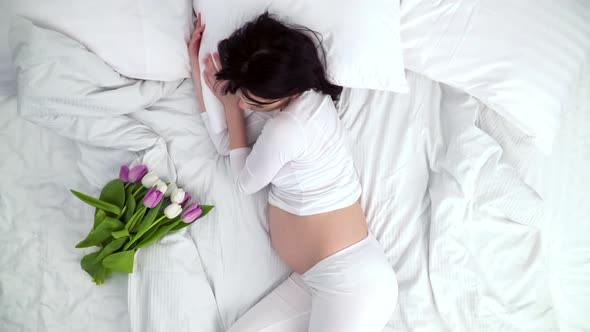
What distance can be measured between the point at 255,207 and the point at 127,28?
610 millimetres

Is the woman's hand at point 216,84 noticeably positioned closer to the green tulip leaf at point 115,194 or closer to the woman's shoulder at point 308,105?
the woman's shoulder at point 308,105

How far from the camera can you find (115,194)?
1.02 metres

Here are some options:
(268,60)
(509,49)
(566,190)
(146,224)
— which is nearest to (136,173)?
(146,224)

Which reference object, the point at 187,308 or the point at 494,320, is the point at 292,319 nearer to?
the point at 187,308

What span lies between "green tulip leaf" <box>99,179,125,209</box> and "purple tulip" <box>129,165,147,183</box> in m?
0.03

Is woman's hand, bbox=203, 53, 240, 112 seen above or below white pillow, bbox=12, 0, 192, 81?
below

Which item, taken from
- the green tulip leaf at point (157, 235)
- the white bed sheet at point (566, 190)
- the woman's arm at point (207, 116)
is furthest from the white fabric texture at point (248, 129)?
the white bed sheet at point (566, 190)

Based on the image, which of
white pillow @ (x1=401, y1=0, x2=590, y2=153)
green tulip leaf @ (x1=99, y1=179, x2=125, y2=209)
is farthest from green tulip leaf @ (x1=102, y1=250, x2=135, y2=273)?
white pillow @ (x1=401, y1=0, x2=590, y2=153)

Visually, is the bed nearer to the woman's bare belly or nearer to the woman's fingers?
the woman's bare belly

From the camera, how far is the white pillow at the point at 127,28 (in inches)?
39.8

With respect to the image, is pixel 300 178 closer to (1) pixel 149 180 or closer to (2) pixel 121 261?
(1) pixel 149 180

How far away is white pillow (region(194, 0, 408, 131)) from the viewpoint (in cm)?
102

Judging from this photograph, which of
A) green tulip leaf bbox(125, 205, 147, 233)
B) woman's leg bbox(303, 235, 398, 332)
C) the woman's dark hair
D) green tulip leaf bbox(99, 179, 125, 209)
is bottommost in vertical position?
woman's leg bbox(303, 235, 398, 332)

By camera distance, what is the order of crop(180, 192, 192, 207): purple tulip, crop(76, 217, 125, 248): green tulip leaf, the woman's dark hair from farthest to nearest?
crop(180, 192, 192, 207): purple tulip < crop(76, 217, 125, 248): green tulip leaf < the woman's dark hair
